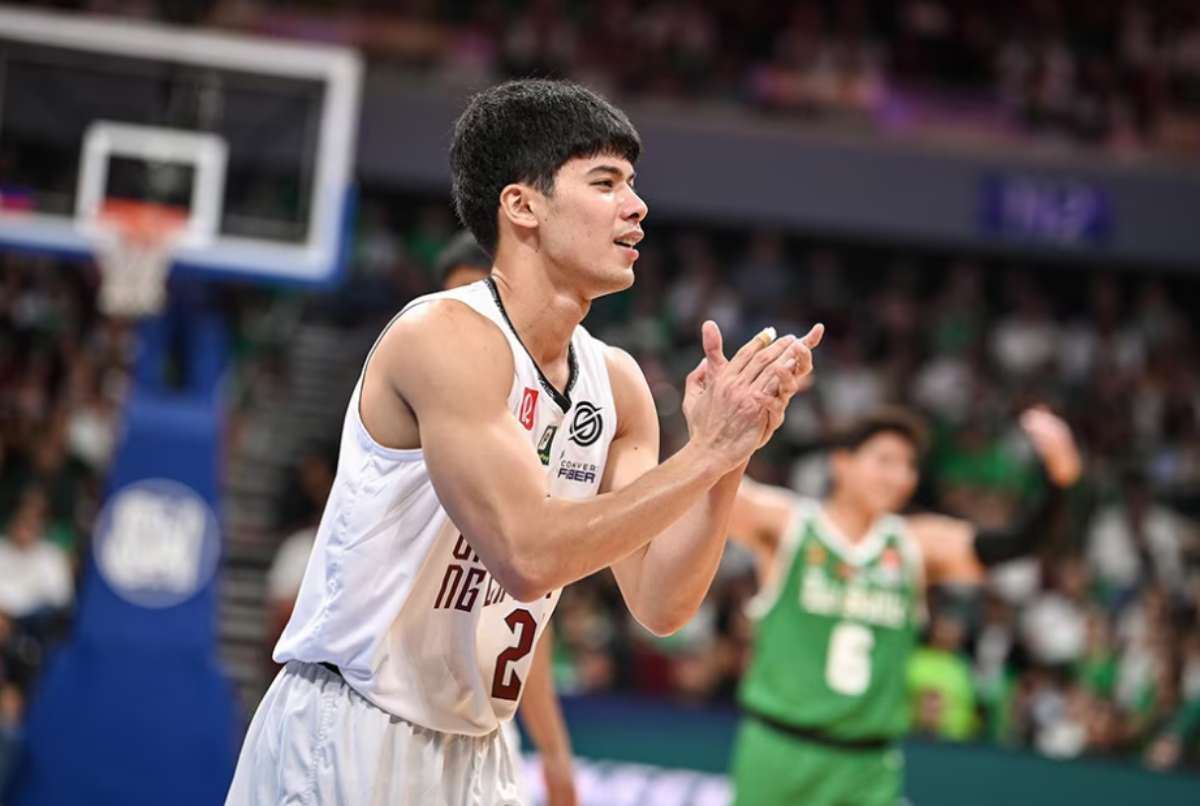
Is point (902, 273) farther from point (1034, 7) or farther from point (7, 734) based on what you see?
point (7, 734)

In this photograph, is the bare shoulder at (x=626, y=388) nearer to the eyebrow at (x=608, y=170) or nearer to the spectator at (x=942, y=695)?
the eyebrow at (x=608, y=170)

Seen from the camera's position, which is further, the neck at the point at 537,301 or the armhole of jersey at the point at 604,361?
the armhole of jersey at the point at 604,361

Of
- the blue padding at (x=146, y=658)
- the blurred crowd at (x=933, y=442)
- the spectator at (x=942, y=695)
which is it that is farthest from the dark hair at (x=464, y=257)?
the spectator at (x=942, y=695)

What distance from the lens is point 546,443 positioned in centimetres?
330

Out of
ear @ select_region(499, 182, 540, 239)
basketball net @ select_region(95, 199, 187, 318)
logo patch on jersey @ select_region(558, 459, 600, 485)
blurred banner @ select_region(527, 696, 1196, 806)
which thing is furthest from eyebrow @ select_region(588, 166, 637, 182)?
basketball net @ select_region(95, 199, 187, 318)

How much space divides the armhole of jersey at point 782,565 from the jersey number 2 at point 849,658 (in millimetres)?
286

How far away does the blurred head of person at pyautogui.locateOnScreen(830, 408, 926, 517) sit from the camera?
6.50 metres

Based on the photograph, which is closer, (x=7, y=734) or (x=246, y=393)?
(x=7, y=734)

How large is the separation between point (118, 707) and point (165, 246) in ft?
10.4

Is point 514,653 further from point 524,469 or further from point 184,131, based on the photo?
point 184,131

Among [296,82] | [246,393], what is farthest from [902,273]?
Result: [296,82]

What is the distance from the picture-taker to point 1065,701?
11.4 metres

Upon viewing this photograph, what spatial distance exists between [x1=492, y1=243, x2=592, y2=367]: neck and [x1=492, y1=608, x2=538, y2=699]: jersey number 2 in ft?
1.72

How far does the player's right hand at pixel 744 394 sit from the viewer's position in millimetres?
3033
